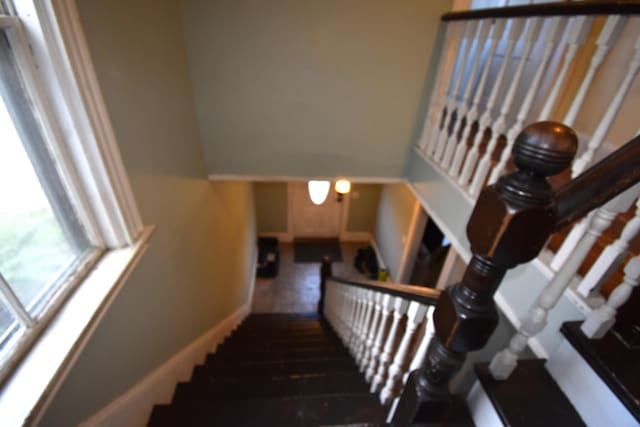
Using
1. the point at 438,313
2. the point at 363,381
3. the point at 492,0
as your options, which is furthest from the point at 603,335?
the point at 492,0

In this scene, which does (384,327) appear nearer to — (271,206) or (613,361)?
(613,361)

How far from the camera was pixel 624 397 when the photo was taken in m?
0.65

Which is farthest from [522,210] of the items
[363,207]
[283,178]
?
[363,207]

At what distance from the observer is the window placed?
29.9 inches

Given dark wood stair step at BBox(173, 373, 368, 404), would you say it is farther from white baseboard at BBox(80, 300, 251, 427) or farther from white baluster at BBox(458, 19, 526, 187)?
white baluster at BBox(458, 19, 526, 187)

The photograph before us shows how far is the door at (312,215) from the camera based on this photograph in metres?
5.61

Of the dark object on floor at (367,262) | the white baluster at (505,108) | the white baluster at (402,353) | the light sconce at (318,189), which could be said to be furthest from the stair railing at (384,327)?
the dark object on floor at (367,262)

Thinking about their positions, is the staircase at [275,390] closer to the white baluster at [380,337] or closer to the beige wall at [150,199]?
the white baluster at [380,337]

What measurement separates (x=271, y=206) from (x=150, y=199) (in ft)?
14.2

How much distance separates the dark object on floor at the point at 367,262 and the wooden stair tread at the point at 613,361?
14.2 ft

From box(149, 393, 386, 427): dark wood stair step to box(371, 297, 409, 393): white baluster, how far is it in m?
0.13

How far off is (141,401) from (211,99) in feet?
5.95

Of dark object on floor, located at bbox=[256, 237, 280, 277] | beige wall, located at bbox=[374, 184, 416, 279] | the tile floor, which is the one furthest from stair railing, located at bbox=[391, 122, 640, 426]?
dark object on floor, located at bbox=[256, 237, 280, 277]

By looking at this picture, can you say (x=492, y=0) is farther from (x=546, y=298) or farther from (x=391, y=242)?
(x=391, y=242)
